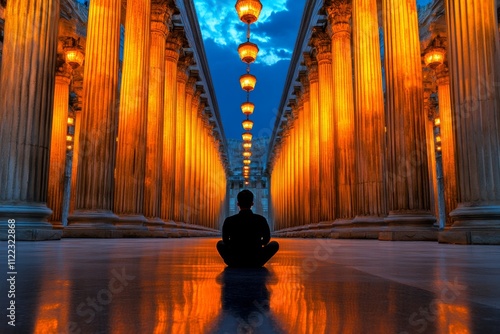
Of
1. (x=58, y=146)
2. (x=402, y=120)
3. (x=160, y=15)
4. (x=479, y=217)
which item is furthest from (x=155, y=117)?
(x=479, y=217)

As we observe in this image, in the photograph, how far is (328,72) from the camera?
77.5 ft

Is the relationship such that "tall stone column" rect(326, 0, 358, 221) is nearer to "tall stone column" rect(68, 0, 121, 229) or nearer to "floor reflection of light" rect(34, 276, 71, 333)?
"tall stone column" rect(68, 0, 121, 229)

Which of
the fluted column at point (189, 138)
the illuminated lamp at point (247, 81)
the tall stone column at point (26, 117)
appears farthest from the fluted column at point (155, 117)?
the fluted column at point (189, 138)

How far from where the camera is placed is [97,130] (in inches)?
530

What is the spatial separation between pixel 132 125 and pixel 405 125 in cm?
918

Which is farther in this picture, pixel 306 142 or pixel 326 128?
pixel 306 142

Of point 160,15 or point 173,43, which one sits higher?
point 173,43

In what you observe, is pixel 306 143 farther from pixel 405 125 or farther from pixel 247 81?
pixel 405 125

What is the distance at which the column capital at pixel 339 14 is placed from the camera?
20094mm

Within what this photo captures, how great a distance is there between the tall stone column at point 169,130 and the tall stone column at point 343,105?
8407 millimetres

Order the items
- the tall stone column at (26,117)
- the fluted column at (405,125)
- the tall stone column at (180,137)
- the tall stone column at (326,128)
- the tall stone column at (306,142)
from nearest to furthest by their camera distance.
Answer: the tall stone column at (26,117) < the fluted column at (405,125) < the tall stone column at (326,128) < the tall stone column at (180,137) < the tall stone column at (306,142)

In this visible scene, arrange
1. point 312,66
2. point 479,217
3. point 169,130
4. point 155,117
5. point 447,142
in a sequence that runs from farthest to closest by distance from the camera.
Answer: point 312,66 < point 447,142 < point 169,130 < point 155,117 < point 479,217

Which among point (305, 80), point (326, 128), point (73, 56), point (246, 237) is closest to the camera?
point (246, 237)

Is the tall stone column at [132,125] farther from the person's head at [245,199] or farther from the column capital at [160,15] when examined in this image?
the person's head at [245,199]
